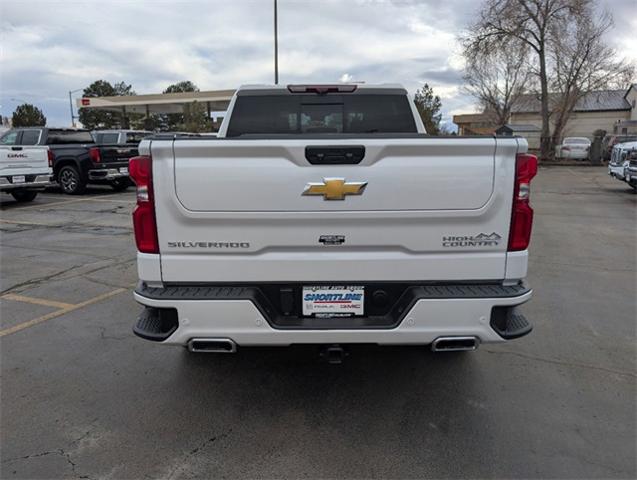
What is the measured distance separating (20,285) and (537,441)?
5.96 m

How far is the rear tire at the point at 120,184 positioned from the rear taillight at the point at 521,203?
15323 millimetres

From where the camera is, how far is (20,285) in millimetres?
6062

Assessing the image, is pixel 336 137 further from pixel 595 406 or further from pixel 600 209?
pixel 600 209

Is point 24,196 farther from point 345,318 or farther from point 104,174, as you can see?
point 345,318

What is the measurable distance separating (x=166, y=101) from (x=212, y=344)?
149 feet

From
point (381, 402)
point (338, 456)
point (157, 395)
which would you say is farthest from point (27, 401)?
point (381, 402)

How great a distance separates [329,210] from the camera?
2.76 metres

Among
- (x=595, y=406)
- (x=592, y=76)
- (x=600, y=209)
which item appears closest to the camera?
(x=595, y=406)

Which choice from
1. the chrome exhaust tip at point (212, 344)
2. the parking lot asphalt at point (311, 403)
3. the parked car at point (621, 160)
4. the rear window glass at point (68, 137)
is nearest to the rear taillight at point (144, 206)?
the chrome exhaust tip at point (212, 344)

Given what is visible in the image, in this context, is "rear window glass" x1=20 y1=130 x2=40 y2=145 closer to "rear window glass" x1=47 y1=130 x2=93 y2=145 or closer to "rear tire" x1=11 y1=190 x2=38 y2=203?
"rear window glass" x1=47 y1=130 x2=93 y2=145

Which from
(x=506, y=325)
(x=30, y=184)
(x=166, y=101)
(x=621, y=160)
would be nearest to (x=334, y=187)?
(x=506, y=325)

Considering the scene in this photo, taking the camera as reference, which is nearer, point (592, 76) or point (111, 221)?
point (111, 221)

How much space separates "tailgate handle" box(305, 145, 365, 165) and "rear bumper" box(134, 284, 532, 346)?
0.85 m

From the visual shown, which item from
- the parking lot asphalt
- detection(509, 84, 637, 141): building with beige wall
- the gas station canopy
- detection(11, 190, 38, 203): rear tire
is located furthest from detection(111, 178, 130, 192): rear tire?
detection(509, 84, 637, 141): building with beige wall
